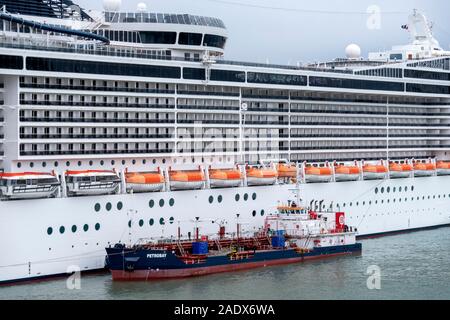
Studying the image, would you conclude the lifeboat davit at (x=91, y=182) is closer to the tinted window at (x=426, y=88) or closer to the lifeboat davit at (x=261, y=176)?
the lifeboat davit at (x=261, y=176)

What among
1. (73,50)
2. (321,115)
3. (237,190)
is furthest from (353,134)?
(73,50)

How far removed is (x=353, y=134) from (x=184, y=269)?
1688 centimetres

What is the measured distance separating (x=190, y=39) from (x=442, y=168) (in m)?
18.5

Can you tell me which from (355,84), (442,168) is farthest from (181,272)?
(442,168)

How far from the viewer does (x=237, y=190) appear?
4431 centimetres

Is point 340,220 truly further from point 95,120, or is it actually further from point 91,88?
point 91,88

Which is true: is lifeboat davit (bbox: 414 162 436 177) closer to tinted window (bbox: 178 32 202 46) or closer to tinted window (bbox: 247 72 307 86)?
tinted window (bbox: 247 72 307 86)

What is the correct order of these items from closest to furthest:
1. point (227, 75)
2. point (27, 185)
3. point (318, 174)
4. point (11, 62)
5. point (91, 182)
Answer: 1. point (27, 185)
2. point (11, 62)
3. point (91, 182)
4. point (227, 75)
5. point (318, 174)

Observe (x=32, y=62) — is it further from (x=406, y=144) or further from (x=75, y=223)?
(x=406, y=144)

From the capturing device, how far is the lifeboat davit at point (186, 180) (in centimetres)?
4172

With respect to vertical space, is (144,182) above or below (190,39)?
below

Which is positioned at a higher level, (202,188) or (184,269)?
(202,188)

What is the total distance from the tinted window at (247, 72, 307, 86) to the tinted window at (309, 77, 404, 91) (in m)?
0.82

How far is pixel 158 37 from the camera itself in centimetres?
4622
